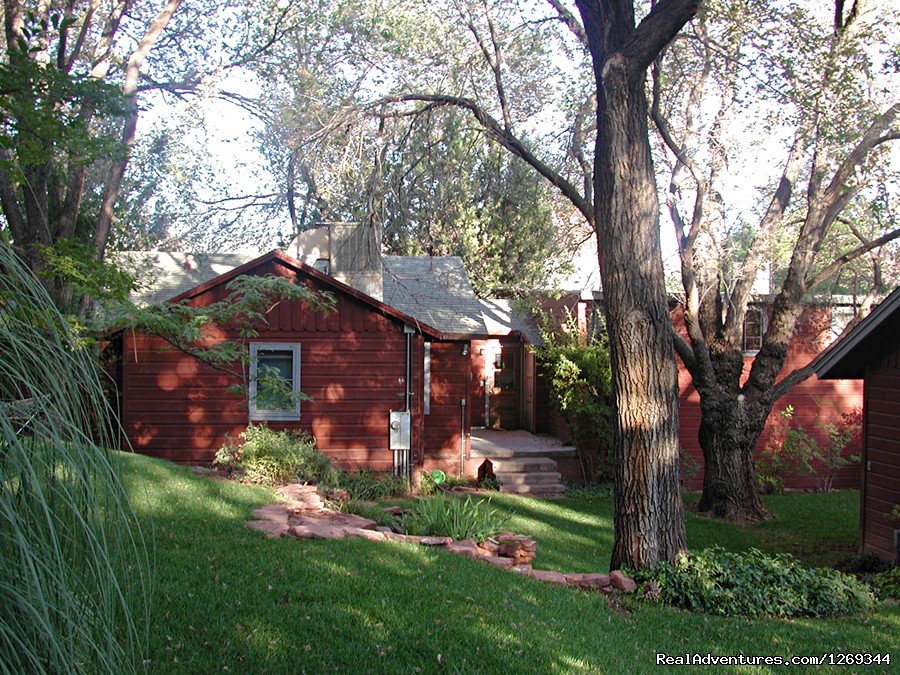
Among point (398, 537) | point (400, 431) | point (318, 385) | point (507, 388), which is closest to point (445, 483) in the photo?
point (400, 431)

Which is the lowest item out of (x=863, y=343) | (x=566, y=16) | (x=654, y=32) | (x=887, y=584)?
(x=887, y=584)

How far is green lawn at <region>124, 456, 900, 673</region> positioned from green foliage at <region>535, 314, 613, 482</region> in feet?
30.5

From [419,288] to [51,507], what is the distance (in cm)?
1751

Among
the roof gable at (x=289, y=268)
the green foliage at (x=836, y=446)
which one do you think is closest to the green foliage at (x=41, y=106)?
the roof gable at (x=289, y=268)

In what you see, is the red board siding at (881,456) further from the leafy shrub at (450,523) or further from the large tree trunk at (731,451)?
the leafy shrub at (450,523)

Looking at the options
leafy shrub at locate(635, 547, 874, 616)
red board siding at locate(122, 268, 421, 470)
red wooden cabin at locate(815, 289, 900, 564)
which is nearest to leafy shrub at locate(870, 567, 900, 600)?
red wooden cabin at locate(815, 289, 900, 564)

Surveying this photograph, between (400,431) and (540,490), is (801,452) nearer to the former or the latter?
(540,490)

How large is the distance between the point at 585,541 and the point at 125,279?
8032 millimetres

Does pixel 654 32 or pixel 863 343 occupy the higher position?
pixel 654 32

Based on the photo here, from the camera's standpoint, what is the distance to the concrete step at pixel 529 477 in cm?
1678

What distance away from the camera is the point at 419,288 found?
1972cm

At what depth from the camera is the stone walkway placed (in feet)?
24.2

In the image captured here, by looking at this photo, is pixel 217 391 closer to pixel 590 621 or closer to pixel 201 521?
pixel 201 521

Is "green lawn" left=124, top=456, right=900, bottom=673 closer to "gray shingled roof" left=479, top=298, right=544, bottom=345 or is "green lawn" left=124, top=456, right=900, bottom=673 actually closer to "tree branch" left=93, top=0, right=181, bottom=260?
"tree branch" left=93, top=0, right=181, bottom=260
